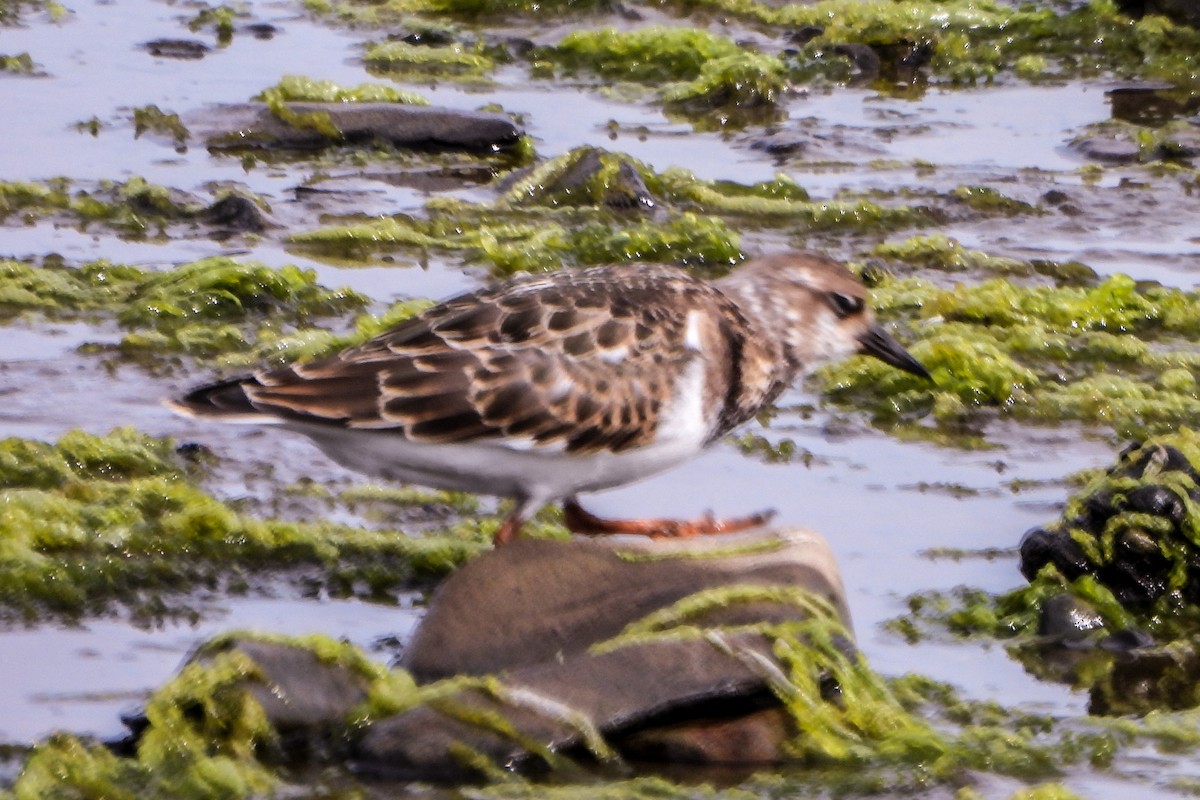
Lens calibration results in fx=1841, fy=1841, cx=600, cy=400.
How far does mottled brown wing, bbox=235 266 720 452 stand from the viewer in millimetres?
4430

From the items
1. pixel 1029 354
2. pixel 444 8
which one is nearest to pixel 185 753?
pixel 1029 354

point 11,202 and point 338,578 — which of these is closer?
point 338,578

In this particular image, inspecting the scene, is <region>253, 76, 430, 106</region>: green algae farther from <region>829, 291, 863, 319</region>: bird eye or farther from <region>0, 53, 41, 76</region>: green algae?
<region>829, 291, 863, 319</region>: bird eye

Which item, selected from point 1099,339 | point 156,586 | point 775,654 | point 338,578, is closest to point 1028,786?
point 775,654

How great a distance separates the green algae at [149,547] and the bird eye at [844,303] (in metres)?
1.22

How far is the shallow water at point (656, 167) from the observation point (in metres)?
4.38

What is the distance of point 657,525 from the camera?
4.84 m

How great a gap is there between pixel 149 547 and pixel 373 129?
4643 millimetres

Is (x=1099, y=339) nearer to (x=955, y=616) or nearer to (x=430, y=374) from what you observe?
(x=955, y=616)

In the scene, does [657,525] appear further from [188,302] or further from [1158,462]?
[188,302]

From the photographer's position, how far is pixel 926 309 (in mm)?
7211

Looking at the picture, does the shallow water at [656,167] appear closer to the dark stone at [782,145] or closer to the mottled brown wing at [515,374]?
the dark stone at [782,145]

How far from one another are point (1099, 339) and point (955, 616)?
2.59 metres

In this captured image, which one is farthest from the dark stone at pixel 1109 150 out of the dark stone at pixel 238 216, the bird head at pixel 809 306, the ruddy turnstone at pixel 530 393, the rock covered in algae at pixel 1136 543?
the ruddy turnstone at pixel 530 393
